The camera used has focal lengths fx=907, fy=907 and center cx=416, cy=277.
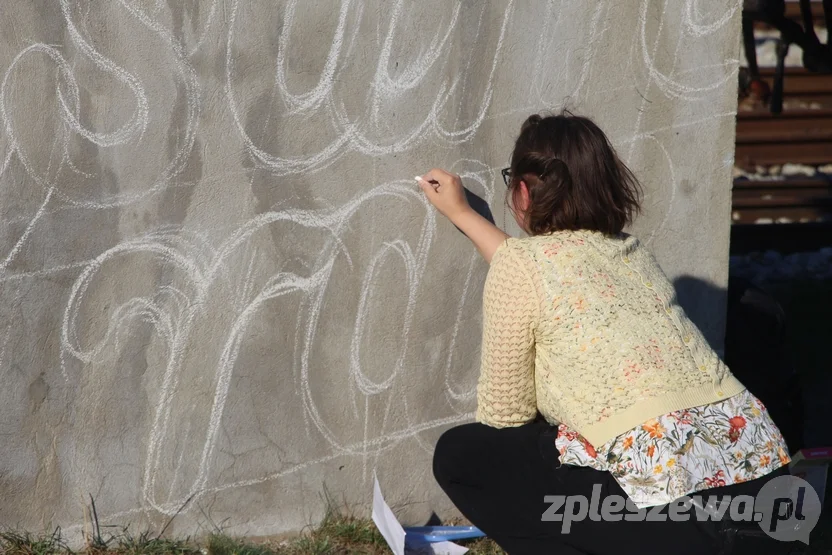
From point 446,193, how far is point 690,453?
1.09 m

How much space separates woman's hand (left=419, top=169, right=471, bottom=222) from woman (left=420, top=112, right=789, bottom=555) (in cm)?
38

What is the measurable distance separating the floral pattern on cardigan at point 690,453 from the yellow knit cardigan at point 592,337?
3 cm

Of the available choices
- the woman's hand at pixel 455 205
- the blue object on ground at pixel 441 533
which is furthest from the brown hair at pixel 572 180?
the blue object on ground at pixel 441 533

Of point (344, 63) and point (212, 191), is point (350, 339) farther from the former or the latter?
point (344, 63)

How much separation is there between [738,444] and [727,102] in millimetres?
1422

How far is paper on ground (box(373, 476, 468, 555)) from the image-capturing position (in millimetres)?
2684

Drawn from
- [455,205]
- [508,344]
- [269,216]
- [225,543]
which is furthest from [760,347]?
[225,543]

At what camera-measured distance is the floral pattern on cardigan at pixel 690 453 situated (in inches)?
80.2

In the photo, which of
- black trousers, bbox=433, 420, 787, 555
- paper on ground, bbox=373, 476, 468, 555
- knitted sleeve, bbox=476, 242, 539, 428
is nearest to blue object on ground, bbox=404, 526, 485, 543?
paper on ground, bbox=373, 476, 468, 555

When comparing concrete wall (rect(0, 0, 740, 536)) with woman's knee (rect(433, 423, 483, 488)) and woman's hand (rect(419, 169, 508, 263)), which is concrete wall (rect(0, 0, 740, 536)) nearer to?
woman's hand (rect(419, 169, 508, 263))

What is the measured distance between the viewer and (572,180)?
2.28 meters

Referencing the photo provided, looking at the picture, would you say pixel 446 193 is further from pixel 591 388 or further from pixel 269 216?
pixel 591 388

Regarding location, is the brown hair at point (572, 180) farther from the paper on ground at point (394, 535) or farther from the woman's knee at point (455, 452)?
the paper on ground at point (394, 535)

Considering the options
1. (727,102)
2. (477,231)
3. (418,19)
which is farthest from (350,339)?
(727,102)
